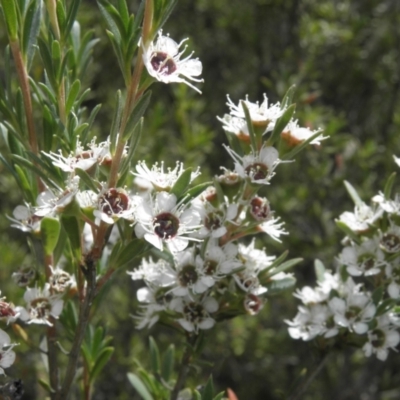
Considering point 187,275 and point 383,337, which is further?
point 383,337

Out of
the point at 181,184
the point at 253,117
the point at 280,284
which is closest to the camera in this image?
the point at 181,184

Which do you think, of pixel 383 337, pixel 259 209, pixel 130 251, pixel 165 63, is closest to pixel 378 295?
pixel 383 337

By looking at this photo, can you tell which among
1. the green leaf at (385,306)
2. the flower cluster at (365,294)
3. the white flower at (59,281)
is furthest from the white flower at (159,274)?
the green leaf at (385,306)

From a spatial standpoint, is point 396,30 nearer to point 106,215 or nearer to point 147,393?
point 147,393

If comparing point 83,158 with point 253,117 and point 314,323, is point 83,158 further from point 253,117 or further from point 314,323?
point 314,323

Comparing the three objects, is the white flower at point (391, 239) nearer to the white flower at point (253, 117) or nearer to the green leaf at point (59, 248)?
the white flower at point (253, 117)
